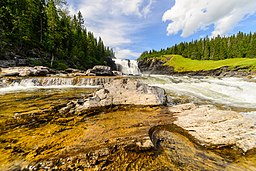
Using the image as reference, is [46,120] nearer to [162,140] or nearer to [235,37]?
[162,140]

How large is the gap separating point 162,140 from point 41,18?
170 feet

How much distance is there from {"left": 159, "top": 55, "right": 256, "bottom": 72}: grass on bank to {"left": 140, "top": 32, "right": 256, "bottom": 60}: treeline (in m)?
9.24

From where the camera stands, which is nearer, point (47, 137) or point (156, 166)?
point (156, 166)

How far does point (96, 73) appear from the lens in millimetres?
32594

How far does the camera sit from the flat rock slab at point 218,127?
5.65m

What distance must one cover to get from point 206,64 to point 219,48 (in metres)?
22.1

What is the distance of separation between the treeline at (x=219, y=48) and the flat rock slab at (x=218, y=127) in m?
94.0

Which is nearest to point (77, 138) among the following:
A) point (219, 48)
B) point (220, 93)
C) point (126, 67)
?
point (220, 93)

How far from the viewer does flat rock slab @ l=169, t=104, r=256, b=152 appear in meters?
5.65

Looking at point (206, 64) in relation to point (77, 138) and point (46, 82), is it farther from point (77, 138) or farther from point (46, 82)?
point (77, 138)

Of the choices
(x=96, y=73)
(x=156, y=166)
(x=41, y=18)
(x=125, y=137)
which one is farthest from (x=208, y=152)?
(x=41, y=18)

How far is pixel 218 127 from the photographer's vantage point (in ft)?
21.4

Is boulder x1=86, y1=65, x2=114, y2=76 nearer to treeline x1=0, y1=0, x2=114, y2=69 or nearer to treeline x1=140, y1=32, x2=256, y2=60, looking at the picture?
treeline x1=0, y1=0, x2=114, y2=69

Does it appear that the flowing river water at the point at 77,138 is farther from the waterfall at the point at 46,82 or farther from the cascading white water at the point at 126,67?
the cascading white water at the point at 126,67
